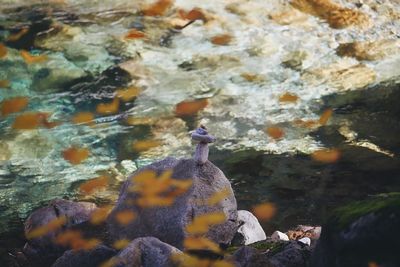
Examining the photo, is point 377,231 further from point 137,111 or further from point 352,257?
point 137,111

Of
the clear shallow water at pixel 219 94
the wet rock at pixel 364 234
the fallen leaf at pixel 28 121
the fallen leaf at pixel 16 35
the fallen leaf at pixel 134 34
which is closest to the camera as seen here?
the wet rock at pixel 364 234

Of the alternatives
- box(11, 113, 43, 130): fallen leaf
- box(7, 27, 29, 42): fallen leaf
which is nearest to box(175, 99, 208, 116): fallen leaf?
box(11, 113, 43, 130): fallen leaf

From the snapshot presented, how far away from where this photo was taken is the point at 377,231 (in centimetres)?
371

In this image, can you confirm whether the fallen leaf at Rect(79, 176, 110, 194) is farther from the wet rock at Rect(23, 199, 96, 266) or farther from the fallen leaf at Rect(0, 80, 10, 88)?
the fallen leaf at Rect(0, 80, 10, 88)

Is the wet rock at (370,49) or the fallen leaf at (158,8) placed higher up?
the fallen leaf at (158,8)

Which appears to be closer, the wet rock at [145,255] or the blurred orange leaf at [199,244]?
the wet rock at [145,255]

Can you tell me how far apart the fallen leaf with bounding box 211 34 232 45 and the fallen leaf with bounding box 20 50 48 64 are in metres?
3.56

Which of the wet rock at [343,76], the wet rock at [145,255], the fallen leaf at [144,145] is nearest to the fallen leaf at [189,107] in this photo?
the fallen leaf at [144,145]

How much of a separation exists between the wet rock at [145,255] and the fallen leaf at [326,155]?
4294mm

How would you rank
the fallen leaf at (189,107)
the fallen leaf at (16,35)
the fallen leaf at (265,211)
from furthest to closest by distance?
the fallen leaf at (16,35) < the fallen leaf at (189,107) < the fallen leaf at (265,211)

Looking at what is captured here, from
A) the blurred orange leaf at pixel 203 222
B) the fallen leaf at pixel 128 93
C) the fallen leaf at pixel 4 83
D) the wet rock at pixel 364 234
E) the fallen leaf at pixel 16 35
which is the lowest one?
the fallen leaf at pixel 128 93

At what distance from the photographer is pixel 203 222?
5.77 m

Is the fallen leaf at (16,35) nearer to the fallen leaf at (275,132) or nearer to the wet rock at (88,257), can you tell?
the fallen leaf at (275,132)

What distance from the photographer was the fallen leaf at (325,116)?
29.4 ft
